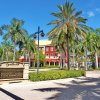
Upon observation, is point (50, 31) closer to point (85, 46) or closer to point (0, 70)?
point (0, 70)

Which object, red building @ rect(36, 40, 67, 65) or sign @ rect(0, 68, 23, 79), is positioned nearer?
sign @ rect(0, 68, 23, 79)

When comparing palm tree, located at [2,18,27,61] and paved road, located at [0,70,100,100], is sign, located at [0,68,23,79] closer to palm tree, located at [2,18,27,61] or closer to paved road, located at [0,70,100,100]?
paved road, located at [0,70,100,100]

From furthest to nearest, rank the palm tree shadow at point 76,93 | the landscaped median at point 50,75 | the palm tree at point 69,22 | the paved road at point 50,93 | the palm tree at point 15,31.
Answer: the palm tree at point 15,31 → the palm tree at point 69,22 → the landscaped median at point 50,75 → the paved road at point 50,93 → the palm tree shadow at point 76,93

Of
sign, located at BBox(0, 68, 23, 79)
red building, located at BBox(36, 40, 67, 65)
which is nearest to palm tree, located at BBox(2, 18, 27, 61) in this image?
sign, located at BBox(0, 68, 23, 79)

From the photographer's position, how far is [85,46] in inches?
2645

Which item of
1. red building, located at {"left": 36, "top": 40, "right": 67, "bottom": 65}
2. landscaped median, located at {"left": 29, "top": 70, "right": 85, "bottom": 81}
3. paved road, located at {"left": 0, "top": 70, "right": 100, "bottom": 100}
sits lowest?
paved road, located at {"left": 0, "top": 70, "right": 100, "bottom": 100}

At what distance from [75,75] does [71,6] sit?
12073 millimetres

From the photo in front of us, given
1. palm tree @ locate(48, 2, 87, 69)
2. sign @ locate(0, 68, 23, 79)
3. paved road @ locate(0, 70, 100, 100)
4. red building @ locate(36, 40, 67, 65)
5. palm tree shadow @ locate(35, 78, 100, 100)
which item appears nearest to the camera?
palm tree shadow @ locate(35, 78, 100, 100)

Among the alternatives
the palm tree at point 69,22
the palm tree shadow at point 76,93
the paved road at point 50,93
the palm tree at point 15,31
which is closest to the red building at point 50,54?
the palm tree at point 15,31

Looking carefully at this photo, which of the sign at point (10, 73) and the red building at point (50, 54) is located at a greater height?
the red building at point (50, 54)

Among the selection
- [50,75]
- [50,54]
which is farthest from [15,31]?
[50,54]

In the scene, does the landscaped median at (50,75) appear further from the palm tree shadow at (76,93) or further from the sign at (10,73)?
the palm tree shadow at (76,93)

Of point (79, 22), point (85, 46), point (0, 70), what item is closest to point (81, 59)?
point (85, 46)

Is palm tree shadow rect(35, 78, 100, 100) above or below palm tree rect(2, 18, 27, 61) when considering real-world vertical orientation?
below
